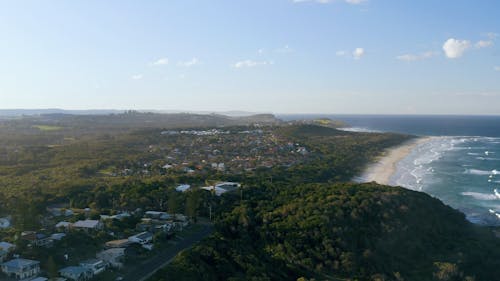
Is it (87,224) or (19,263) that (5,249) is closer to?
(19,263)

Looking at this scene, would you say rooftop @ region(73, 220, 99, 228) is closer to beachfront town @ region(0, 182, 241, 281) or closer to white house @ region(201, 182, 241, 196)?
beachfront town @ region(0, 182, 241, 281)

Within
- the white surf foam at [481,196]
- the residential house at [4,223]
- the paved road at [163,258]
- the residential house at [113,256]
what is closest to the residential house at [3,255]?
the residential house at [113,256]

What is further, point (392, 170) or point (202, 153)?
point (202, 153)

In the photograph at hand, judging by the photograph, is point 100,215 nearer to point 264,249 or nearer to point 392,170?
point 264,249

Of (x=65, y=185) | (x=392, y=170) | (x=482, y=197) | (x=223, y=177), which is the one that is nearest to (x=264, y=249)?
(x=223, y=177)

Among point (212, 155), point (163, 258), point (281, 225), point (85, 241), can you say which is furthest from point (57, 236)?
point (212, 155)

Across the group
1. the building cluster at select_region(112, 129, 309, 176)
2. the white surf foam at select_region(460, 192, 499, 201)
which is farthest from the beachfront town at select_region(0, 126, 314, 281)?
the white surf foam at select_region(460, 192, 499, 201)

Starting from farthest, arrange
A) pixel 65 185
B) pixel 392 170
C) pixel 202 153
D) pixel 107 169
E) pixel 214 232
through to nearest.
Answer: pixel 202 153 < pixel 392 170 < pixel 107 169 < pixel 65 185 < pixel 214 232
